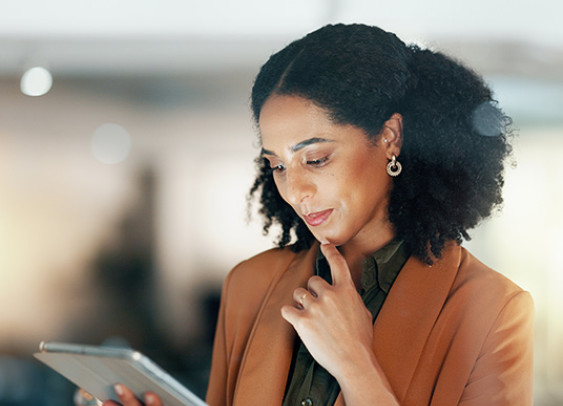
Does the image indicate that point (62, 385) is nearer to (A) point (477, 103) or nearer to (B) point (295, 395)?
(B) point (295, 395)

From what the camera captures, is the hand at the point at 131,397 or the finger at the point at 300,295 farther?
the finger at the point at 300,295

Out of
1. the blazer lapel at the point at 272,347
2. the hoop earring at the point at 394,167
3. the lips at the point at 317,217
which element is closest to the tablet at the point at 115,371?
the blazer lapel at the point at 272,347

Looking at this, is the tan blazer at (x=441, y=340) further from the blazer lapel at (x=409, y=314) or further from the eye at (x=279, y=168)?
the eye at (x=279, y=168)

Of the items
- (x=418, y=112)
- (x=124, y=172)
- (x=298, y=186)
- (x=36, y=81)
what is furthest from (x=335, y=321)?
(x=36, y=81)

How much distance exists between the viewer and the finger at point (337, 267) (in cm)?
79

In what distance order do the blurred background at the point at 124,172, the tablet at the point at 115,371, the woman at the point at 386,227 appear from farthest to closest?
the blurred background at the point at 124,172 < the woman at the point at 386,227 < the tablet at the point at 115,371

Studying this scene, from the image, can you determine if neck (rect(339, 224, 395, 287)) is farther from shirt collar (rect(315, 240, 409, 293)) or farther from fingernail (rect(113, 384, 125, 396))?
fingernail (rect(113, 384, 125, 396))

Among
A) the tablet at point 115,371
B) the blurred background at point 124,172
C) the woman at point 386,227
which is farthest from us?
the blurred background at point 124,172

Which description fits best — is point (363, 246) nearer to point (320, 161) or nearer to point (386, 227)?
point (386, 227)

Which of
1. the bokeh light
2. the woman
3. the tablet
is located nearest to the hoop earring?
the woman

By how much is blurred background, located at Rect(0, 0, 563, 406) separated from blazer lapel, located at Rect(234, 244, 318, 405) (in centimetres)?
8

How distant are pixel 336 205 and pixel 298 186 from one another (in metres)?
0.06

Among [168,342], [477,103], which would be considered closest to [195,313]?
[168,342]

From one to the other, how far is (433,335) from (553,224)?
0.26 meters
